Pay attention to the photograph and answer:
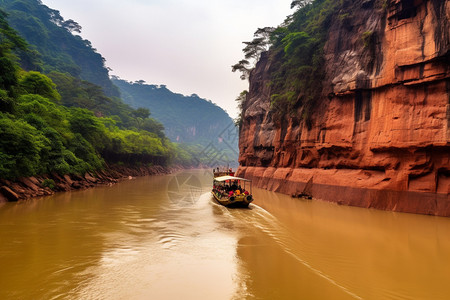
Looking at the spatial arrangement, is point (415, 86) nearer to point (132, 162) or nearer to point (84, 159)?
point (84, 159)

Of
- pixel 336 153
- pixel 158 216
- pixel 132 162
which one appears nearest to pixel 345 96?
pixel 336 153

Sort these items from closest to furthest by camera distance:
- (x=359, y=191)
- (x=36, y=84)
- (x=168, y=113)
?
(x=359, y=191), (x=36, y=84), (x=168, y=113)

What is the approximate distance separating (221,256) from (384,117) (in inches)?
594

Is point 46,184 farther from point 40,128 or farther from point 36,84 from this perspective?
point 36,84

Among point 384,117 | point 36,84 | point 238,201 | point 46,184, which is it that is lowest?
point 46,184

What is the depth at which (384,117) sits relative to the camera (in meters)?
16.7

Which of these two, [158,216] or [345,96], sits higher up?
[345,96]

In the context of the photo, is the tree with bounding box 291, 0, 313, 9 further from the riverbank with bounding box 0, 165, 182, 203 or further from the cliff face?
the riverbank with bounding box 0, 165, 182, 203

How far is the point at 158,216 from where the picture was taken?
14156mm

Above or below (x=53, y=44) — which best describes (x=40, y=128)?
below

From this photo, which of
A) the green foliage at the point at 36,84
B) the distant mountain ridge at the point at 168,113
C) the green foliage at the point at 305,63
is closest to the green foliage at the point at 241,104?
the green foliage at the point at 305,63

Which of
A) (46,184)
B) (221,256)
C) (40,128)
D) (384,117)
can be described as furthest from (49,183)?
(384,117)

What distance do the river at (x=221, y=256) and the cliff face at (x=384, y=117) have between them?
272cm

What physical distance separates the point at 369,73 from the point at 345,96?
2497 millimetres
